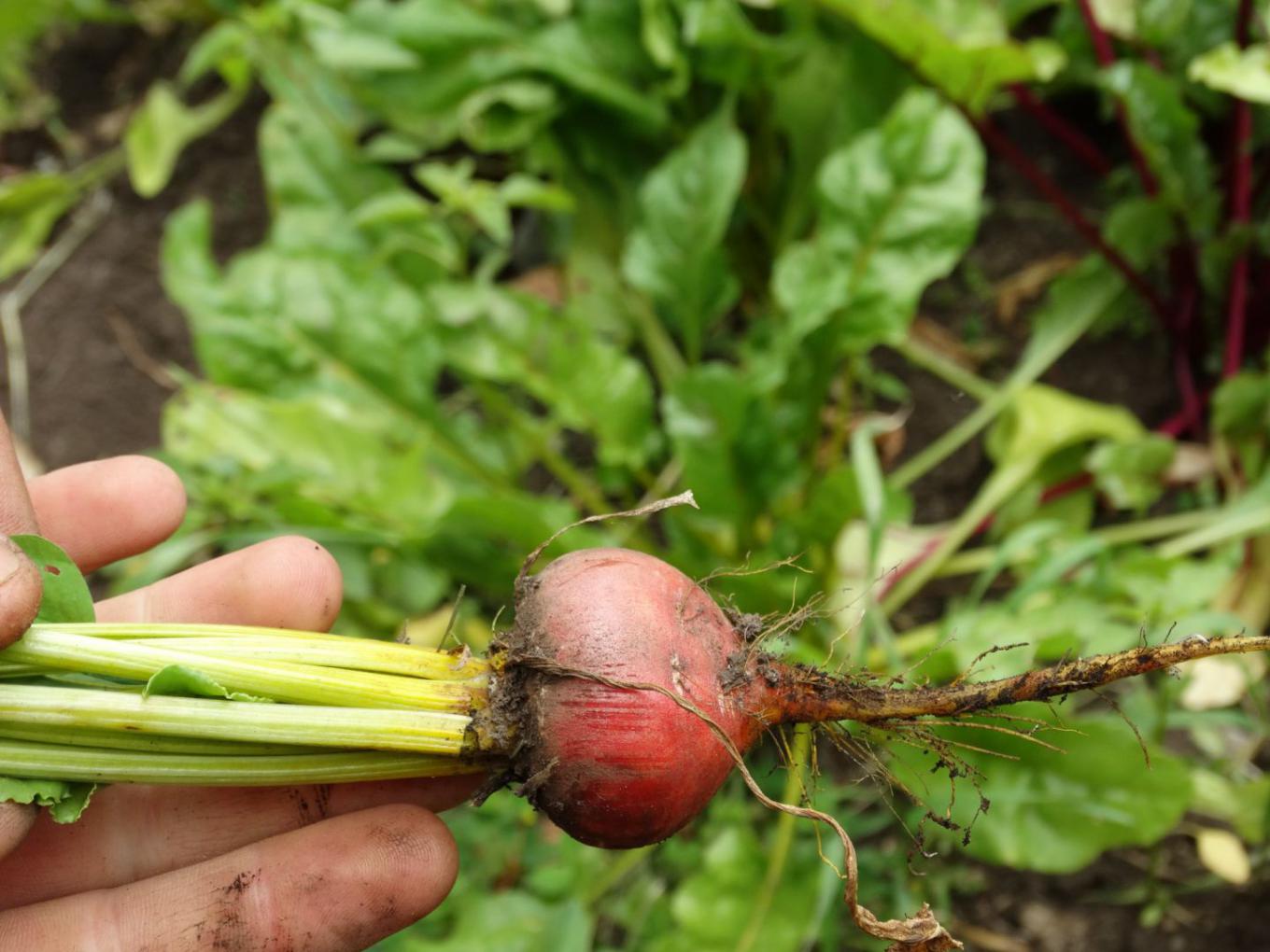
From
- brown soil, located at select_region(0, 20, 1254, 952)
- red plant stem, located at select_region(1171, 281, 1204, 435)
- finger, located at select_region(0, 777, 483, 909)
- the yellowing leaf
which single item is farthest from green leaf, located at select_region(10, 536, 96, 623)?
red plant stem, located at select_region(1171, 281, 1204, 435)

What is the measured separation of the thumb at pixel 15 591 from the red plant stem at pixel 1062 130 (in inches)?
84.7

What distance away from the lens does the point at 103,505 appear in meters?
1.48

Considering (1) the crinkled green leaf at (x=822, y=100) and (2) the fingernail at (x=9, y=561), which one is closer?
(2) the fingernail at (x=9, y=561)

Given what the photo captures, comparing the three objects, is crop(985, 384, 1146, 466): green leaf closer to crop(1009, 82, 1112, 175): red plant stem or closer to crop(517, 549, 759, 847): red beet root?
crop(1009, 82, 1112, 175): red plant stem

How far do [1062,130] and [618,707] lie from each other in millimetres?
1990

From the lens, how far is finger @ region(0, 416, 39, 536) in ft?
4.20

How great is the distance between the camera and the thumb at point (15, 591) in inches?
43.7

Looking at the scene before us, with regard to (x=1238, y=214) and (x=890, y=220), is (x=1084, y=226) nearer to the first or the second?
(x=1238, y=214)

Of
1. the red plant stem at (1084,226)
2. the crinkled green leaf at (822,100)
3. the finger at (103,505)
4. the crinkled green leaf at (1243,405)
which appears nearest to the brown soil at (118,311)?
the finger at (103,505)

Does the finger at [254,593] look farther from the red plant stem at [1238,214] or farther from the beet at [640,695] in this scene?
the red plant stem at [1238,214]

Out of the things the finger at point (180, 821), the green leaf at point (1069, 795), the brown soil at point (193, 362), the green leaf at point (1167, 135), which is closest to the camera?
the finger at point (180, 821)

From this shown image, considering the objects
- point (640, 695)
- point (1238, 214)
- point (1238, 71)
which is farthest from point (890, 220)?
point (640, 695)

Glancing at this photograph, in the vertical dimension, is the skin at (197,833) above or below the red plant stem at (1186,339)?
above

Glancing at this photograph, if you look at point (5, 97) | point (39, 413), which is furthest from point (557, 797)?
point (5, 97)
